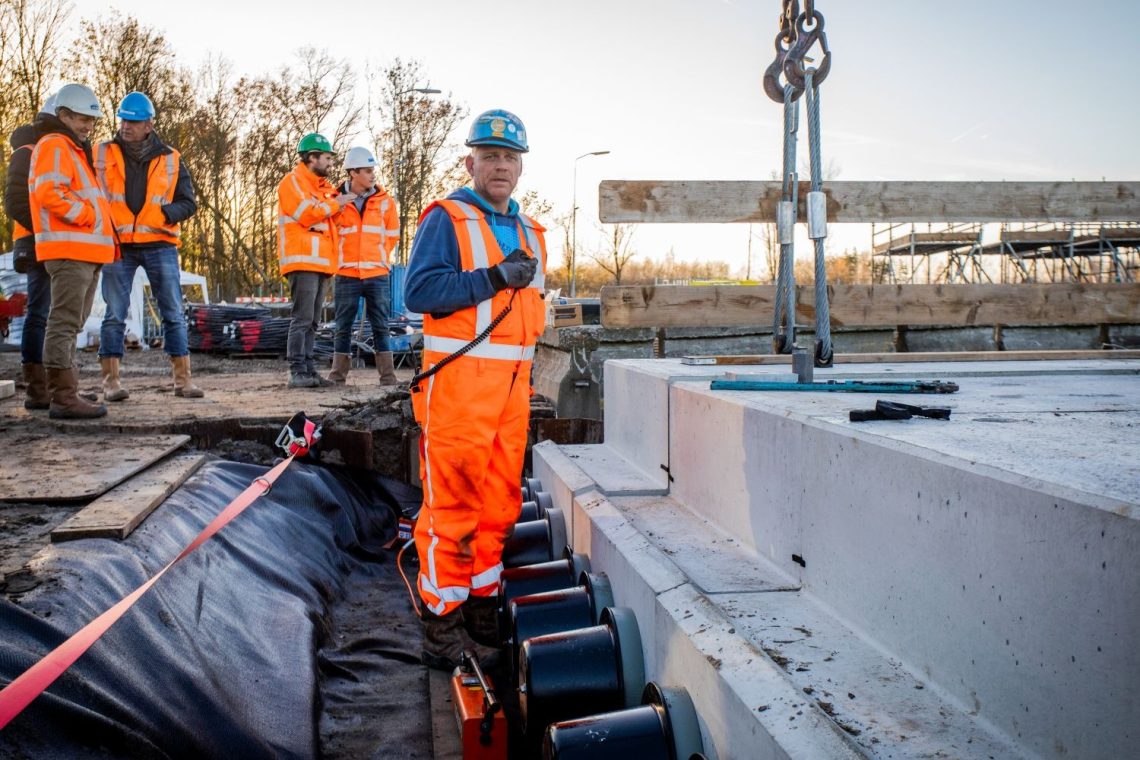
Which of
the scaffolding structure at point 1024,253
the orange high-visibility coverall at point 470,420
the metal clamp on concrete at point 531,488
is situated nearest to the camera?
the orange high-visibility coverall at point 470,420

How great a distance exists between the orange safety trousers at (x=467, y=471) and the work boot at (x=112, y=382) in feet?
14.7

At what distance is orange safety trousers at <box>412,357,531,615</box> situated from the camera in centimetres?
365

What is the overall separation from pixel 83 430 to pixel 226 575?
2.66 m

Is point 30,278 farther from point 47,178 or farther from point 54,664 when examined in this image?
point 54,664

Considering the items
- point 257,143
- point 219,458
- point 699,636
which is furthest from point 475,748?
point 257,143

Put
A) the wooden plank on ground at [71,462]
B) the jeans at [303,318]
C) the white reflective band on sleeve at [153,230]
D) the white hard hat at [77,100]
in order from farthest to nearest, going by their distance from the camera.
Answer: the jeans at [303,318] → the white reflective band on sleeve at [153,230] → the white hard hat at [77,100] → the wooden plank on ground at [71,462]

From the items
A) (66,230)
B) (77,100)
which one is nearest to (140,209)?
(66,230)

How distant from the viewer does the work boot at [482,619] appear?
4.01m

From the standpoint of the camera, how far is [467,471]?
12.0 ft

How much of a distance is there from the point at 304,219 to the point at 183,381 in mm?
1809

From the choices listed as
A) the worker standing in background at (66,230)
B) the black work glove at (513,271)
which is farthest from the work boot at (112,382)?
the black work glove at (513,271)

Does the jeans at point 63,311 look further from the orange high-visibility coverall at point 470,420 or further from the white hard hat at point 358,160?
the orange high-visibility coverall at point 470,420

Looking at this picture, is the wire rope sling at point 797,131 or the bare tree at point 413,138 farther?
the bare tree at point 413,138

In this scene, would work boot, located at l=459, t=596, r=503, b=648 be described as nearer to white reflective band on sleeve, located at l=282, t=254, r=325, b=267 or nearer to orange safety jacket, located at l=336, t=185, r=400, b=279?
white reflective band on sleeve, located at l=282, t=254, r=325, b=267
